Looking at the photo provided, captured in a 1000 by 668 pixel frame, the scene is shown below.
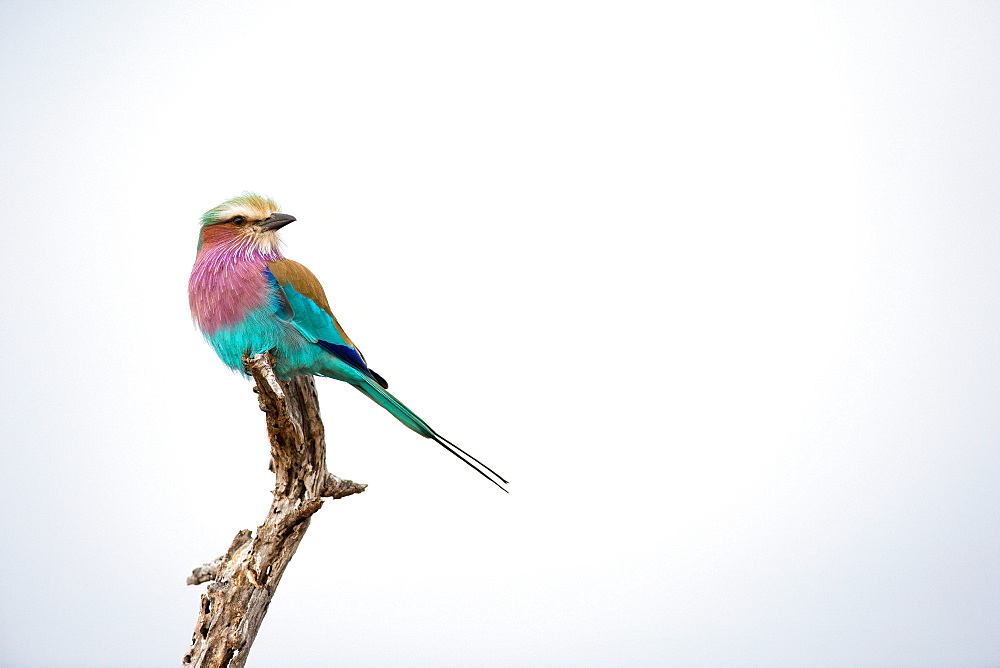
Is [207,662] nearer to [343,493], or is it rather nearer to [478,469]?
[343,493]

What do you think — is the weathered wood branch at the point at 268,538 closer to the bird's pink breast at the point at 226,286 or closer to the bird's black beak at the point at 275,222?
the bird's pink breast at the point at 226,286

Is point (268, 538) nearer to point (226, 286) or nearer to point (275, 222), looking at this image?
point (226, 286)

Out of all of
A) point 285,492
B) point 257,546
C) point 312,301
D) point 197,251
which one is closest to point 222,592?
point 257,546

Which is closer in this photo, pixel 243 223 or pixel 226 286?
pixel 226 286

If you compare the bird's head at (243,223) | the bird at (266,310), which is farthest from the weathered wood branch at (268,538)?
the bird's head at (243,223)

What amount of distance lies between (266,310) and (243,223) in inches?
14.0

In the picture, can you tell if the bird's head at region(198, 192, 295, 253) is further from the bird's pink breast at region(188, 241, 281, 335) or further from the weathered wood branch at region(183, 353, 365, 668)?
the weathered wood branch at region(183, 353, 365, 668)

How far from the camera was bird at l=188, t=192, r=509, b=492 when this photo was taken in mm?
2951

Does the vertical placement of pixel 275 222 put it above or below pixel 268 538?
above

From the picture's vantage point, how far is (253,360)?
2.79 m

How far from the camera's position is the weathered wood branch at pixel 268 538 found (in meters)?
2.79

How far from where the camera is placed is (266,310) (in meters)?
2.95

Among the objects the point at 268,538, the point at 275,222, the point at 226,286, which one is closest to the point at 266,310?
the point at 226,286

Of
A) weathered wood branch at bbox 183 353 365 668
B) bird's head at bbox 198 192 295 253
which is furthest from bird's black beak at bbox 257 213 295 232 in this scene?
weathered wood branch at bbox 183 353 365 668
